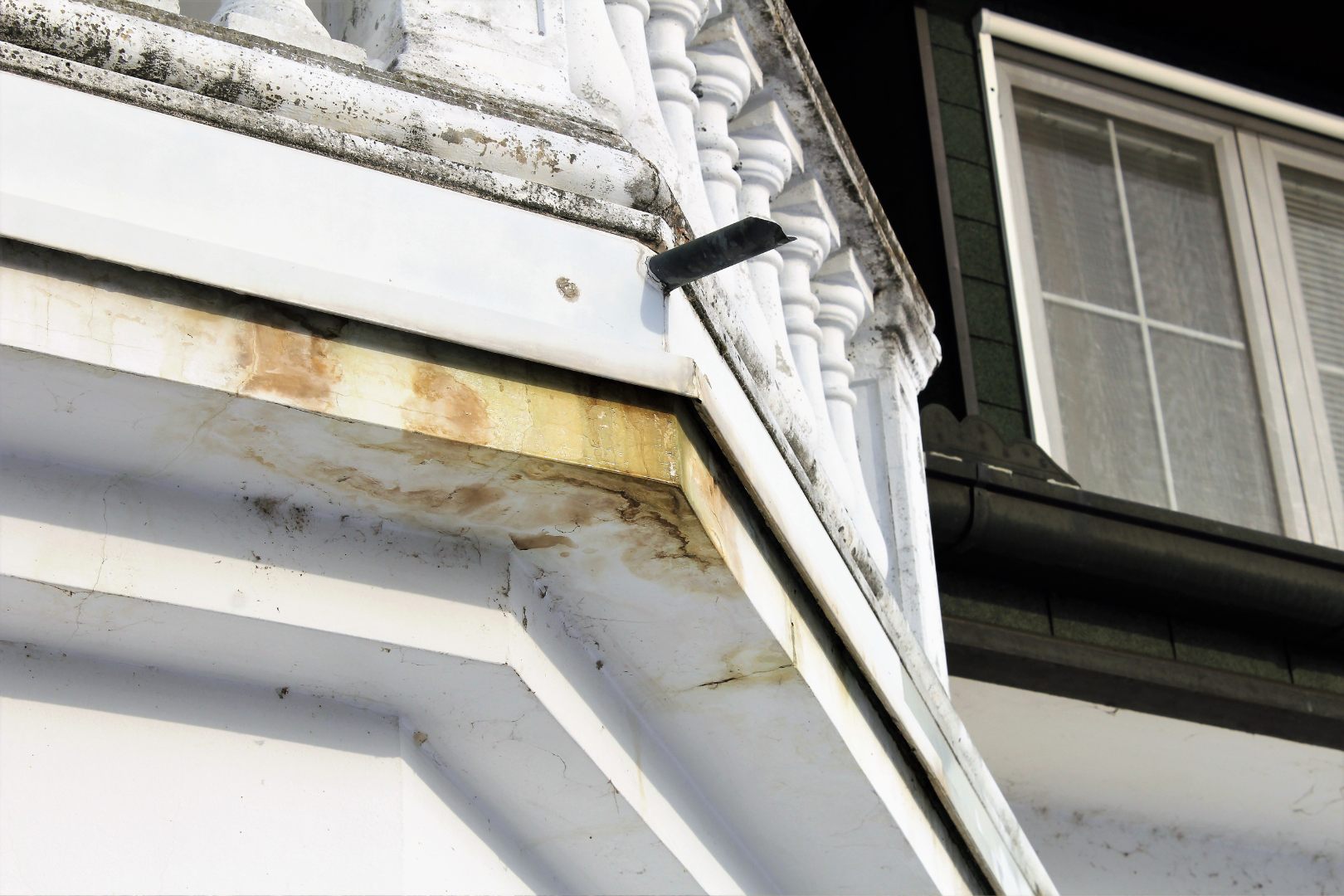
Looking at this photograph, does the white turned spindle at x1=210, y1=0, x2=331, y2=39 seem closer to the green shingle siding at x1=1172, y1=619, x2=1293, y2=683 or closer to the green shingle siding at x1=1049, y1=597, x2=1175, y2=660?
the green shingle siding at x1=1049, y1=597, x2=1175, y2=660

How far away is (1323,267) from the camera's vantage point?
169 inches

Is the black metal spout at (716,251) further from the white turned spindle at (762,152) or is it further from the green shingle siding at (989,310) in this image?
the green shingle siding at (989,310)

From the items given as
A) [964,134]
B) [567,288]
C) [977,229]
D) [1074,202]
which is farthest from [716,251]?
[1074,202]

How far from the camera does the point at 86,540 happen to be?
3.92 feet

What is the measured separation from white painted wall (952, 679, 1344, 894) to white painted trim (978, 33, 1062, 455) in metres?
0.69

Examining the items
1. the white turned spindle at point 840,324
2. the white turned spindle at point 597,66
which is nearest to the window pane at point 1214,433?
the white turned spindle at point 840,324

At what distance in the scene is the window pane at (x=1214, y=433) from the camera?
3773mm

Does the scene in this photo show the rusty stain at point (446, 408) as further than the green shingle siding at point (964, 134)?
No

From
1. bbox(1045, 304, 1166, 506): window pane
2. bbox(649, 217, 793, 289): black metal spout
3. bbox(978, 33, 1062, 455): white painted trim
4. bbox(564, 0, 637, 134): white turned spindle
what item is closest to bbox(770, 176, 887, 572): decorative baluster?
bbox(564, 0, 637, 134): white turned spindle

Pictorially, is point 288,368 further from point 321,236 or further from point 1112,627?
point 1112,627

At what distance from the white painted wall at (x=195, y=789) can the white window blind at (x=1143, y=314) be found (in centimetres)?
259

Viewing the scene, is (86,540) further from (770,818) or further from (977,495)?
(977,495)

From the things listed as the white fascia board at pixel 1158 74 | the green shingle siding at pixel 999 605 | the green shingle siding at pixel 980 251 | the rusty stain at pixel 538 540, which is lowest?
the rusty stain at pixel 538 540

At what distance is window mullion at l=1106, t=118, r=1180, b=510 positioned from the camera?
3.73 m
